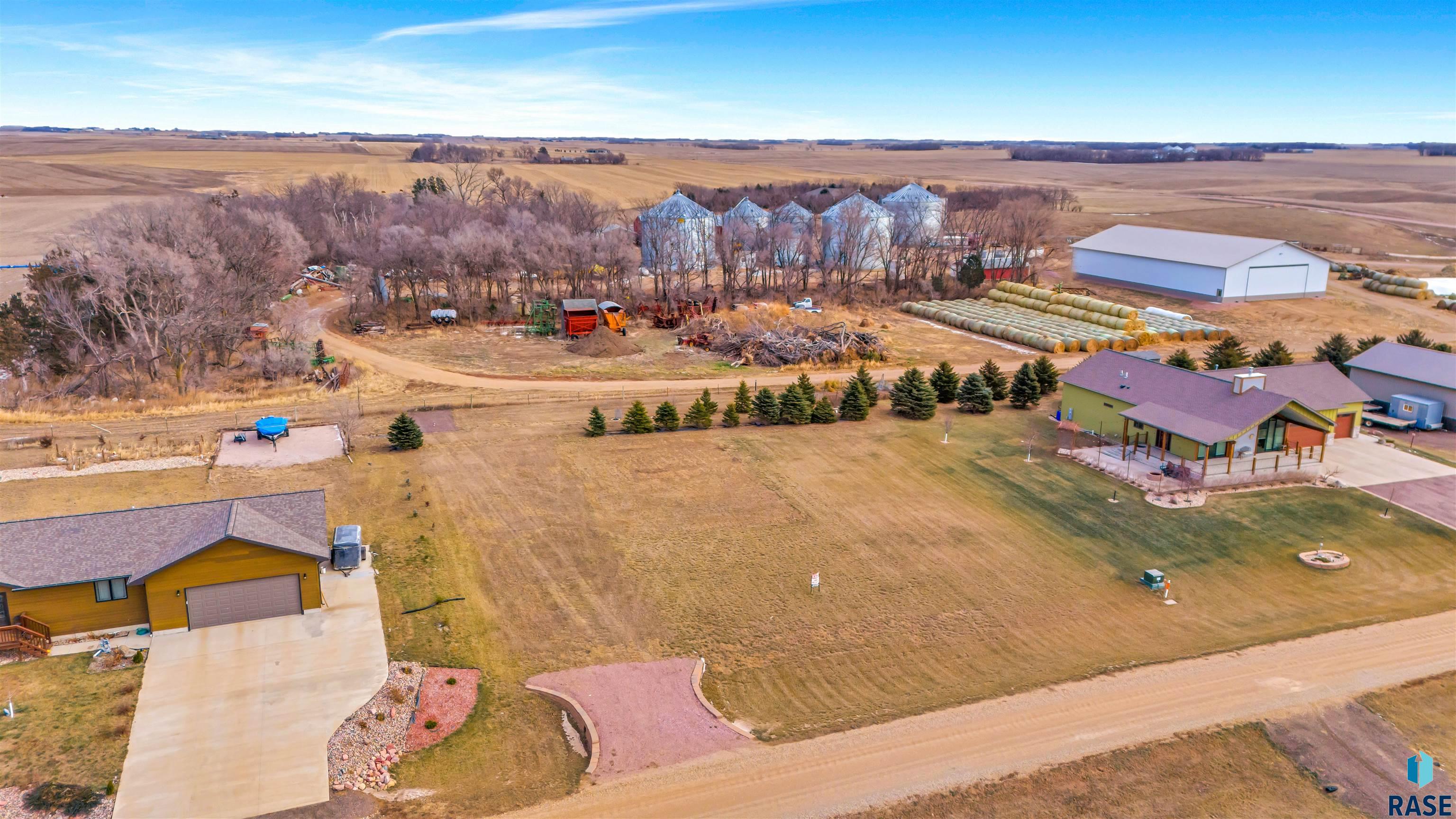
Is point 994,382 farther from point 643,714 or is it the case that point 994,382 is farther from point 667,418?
point 643,714

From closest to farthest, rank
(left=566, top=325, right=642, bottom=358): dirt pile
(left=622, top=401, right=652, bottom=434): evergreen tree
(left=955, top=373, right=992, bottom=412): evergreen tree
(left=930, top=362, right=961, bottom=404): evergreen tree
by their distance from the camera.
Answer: (left=622, top=401, right=652, bottom=434): evergreen tree → (left=955, top=373, right=992, bottom=412): evergreen tree → (left=930, top=362, right=961, bottom=404): evergreen tree → (left=566, top=325, right=642, bottom=358): dirt pile

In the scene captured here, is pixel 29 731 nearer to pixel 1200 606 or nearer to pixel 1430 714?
pixel 1200 606

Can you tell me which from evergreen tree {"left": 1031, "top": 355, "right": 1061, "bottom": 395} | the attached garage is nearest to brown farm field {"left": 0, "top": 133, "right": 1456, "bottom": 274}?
evergreen tree {"left": 1031, "top": 355, "right": 1061, "bottom": 395}

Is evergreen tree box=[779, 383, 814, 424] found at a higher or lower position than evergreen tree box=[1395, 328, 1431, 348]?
lower

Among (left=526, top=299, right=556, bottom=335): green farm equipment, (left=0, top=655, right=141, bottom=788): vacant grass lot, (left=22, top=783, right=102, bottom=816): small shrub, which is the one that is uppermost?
(left=526, top=299, right=556, bottom=335): green farm equipment

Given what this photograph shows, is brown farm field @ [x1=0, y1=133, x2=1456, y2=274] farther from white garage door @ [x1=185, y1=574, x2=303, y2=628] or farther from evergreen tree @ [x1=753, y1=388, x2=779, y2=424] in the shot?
white garage door @ [x1=185, y1=574, x2=303, y2=628]
